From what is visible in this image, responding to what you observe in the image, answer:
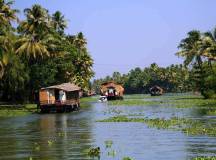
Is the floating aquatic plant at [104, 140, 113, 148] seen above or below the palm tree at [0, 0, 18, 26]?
below

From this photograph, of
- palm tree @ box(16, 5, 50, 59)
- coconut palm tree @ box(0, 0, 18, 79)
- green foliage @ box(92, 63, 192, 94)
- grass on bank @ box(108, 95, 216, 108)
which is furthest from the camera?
green foliage @ box(92, 63, 192, 94)

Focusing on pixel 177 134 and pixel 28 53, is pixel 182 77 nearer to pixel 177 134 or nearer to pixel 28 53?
pixel 28 53

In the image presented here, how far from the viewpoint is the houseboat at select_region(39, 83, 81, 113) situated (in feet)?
204

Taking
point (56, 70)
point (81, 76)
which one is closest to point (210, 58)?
point (56, 70)

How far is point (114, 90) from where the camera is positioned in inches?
4631

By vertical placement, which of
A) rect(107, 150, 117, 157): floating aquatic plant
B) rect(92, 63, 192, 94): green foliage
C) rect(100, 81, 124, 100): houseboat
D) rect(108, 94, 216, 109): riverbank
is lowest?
rect(107, 150, 117, 157): floating aquatic plant

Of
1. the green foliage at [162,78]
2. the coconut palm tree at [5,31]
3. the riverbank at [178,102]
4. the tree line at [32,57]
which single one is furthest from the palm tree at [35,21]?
the green foliage at [162,78]

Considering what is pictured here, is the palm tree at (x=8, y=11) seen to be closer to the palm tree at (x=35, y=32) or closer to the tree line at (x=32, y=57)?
the tree line at (x=32, y=57)

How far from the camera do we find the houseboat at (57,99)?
204 feet

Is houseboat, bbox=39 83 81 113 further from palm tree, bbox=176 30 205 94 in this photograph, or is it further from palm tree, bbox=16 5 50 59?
palm tree, bbox=176 30 205 94

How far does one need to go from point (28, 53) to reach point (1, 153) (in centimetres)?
5563

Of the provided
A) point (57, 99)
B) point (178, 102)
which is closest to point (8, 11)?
point (57, 99)

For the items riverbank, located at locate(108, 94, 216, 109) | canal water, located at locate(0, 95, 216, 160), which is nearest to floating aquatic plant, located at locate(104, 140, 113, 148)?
canal water, located at locate(0, 95, 216, 160)

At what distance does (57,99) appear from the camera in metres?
67.8
